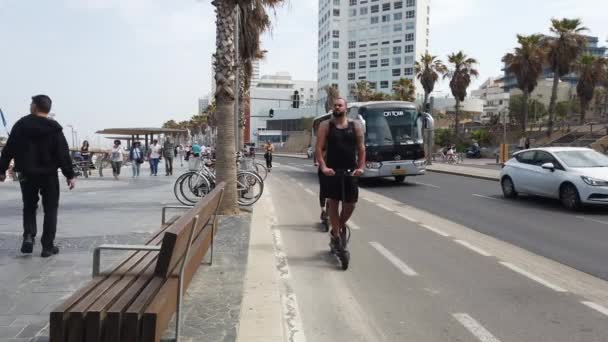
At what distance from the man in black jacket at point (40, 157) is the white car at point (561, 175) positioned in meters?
10.3

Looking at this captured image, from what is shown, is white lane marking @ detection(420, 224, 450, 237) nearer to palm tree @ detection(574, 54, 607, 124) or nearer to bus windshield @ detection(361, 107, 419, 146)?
bus windshield @ detection(361, 107, 419, 146)

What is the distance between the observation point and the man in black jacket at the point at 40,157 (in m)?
5.89

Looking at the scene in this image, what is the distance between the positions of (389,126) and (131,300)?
52.8ft

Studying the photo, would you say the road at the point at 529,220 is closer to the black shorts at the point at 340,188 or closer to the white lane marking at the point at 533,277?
the white lane marking at the point at 533,277

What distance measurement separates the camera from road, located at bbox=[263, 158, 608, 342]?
4207 mm

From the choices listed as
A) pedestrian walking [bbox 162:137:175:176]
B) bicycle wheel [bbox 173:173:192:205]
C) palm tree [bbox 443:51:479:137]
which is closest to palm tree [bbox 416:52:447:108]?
palm tree [bbox 443:51:479:137]

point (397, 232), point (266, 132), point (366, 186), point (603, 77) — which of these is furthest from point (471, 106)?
point (397, 232)

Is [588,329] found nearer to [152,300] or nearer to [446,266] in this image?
[446,266]

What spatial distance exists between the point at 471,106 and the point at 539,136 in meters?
73.5

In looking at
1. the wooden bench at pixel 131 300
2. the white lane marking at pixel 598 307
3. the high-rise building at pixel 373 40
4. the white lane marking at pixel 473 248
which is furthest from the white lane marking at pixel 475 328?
the high-rise building at pixel 373 40

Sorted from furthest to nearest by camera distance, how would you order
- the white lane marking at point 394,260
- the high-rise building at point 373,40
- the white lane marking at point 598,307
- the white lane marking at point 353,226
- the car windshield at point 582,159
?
the high-rise building at point 373,40
the car windshield at point 582,159
the white lane marking at point 353,226
the white lane marking at point 394,260
the white lane marking at point 598,307

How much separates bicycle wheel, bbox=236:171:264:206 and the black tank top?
574 centimetres

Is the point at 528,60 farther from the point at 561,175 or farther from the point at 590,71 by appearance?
the point at 561,175

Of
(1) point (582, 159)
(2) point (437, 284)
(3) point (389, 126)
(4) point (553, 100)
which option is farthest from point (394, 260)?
(4) point (553, 100)
